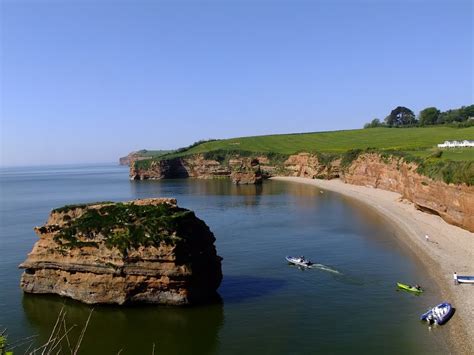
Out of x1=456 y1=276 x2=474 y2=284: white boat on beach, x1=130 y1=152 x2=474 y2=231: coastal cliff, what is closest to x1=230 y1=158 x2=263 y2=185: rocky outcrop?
x1=130 y1=152 x2=474 y2=231: coastal cliff

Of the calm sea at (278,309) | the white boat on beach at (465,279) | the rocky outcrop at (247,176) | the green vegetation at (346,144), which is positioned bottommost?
the calm sea at (278,309)

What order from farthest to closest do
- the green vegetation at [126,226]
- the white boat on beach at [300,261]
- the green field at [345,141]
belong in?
the green field at [345,141], the white boat on beach at [300,261], the green vegetation at [126,226]

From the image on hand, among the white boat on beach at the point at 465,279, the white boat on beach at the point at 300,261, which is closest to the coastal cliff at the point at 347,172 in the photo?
the white boat on beach at the point at 465,279

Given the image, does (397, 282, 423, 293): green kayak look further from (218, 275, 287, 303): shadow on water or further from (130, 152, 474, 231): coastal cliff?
(130, 152, 474, 231): coastal cliff

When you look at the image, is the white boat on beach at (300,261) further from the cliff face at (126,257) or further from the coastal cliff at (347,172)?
the coastal cliff at (347,172)

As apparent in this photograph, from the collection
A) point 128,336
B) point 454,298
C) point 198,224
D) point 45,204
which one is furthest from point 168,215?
point 45,204

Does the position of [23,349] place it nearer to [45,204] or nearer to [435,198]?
[435,198]
